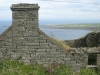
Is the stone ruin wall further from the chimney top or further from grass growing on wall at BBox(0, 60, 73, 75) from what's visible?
grass growing on wall at BBox(0, 60, 73, 75)

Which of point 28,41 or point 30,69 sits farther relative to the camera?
point 28,41

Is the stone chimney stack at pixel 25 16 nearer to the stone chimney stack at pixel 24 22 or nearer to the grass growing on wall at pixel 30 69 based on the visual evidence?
the stone chimney stack at pixel 24 22

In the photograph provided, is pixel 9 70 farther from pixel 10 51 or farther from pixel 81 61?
pixel 81 61

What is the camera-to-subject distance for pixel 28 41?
1205 centimetres

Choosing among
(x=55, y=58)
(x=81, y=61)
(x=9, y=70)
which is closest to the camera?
(x=9, y=70)

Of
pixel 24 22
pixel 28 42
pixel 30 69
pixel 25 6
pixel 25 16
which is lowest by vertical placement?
pixel 30 69

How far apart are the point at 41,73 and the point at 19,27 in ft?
6.99

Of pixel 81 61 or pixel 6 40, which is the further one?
pixel 81 61

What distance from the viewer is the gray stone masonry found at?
11.9 meters

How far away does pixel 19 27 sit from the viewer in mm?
11961

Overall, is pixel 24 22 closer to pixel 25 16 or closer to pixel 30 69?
pixel 25 16

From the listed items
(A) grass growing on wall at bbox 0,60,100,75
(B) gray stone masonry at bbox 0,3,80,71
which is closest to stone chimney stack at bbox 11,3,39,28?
(B) gray stone masonry at bbox 0,3,80,71

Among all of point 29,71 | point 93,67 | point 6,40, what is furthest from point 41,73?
point 93,67

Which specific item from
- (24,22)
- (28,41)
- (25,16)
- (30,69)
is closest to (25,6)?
(25,16)
